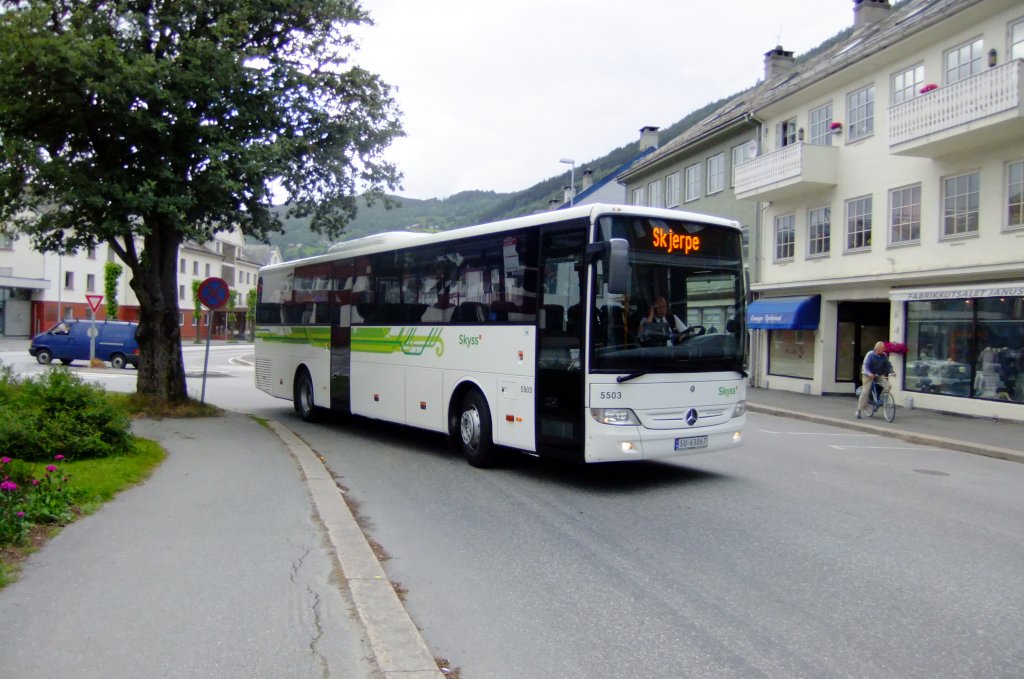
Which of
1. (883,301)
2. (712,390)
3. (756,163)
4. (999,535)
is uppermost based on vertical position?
(756,163)

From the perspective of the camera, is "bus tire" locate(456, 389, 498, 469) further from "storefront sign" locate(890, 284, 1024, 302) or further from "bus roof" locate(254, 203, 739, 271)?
"storefront sign" locate(890, 284, 1024, 302)

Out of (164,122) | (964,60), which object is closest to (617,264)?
(164,122)

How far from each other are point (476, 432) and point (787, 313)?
18109 millimetres

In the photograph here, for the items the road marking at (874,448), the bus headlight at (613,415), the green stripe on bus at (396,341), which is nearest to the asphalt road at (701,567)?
the bus headlight at (613,415)

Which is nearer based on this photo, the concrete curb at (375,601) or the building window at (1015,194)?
the concrete curb at (375,601)

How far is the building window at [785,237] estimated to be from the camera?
1054 inches

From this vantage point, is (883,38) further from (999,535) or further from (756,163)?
(999,535)

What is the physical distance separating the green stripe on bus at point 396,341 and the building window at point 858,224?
1587 cm

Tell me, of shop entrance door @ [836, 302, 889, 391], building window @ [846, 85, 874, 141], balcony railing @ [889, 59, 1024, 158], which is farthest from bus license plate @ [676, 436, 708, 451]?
shop entrance door @ [836, 302, 889, 391]

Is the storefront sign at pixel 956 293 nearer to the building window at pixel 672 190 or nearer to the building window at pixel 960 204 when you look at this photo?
the building window at pixel 960 204

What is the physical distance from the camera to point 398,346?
1235 centimetres

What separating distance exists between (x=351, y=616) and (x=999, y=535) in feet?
19.6

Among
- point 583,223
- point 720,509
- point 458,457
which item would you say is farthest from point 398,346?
point 720,509

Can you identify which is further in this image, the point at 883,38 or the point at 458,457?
the point at 883,38
